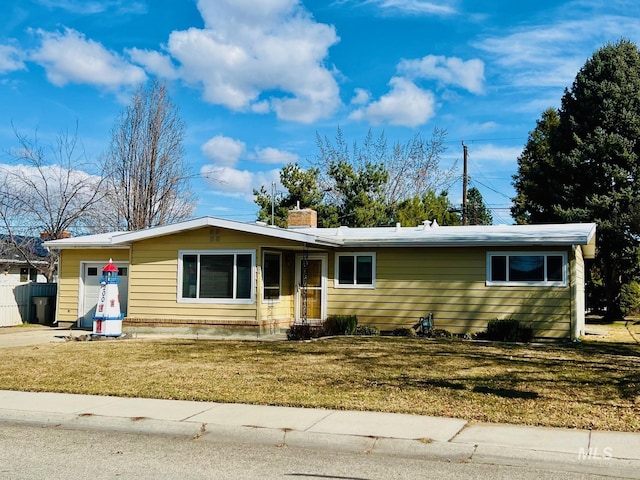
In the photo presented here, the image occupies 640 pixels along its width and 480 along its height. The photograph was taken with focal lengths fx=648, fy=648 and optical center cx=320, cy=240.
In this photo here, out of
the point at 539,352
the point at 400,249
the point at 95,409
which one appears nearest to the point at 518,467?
the point at 95,409

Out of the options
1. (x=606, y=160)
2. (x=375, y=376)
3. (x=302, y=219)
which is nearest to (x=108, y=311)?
(x=302, y=219)

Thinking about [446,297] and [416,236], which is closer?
[446,297]

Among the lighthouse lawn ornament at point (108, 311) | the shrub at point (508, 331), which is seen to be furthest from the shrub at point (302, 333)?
the lighthouse lawn ornament at point (108, 311)

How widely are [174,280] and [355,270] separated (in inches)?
211

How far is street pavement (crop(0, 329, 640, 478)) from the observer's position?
21.3ft

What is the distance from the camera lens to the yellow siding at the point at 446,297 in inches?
682

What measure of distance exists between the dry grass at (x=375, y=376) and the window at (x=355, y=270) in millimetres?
3953

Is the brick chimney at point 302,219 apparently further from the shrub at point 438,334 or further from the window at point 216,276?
the shrub at point 438,334

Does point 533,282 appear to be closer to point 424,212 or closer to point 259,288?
point 259,288

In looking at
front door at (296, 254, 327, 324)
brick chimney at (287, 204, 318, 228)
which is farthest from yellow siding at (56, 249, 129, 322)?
front door at (296, 254, 327, 324)

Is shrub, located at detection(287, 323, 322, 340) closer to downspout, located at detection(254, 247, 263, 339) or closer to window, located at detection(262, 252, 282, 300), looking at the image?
downspout, located at detection(254, 247, 263, 339)

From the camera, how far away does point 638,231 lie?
1056 inches

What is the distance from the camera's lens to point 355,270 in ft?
63.8

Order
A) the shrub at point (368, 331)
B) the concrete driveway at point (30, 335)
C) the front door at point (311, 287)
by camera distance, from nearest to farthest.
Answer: the concrete driveway at point (30, 335)
the shrub at point (368, 331)
the front door at point (311, 287)
